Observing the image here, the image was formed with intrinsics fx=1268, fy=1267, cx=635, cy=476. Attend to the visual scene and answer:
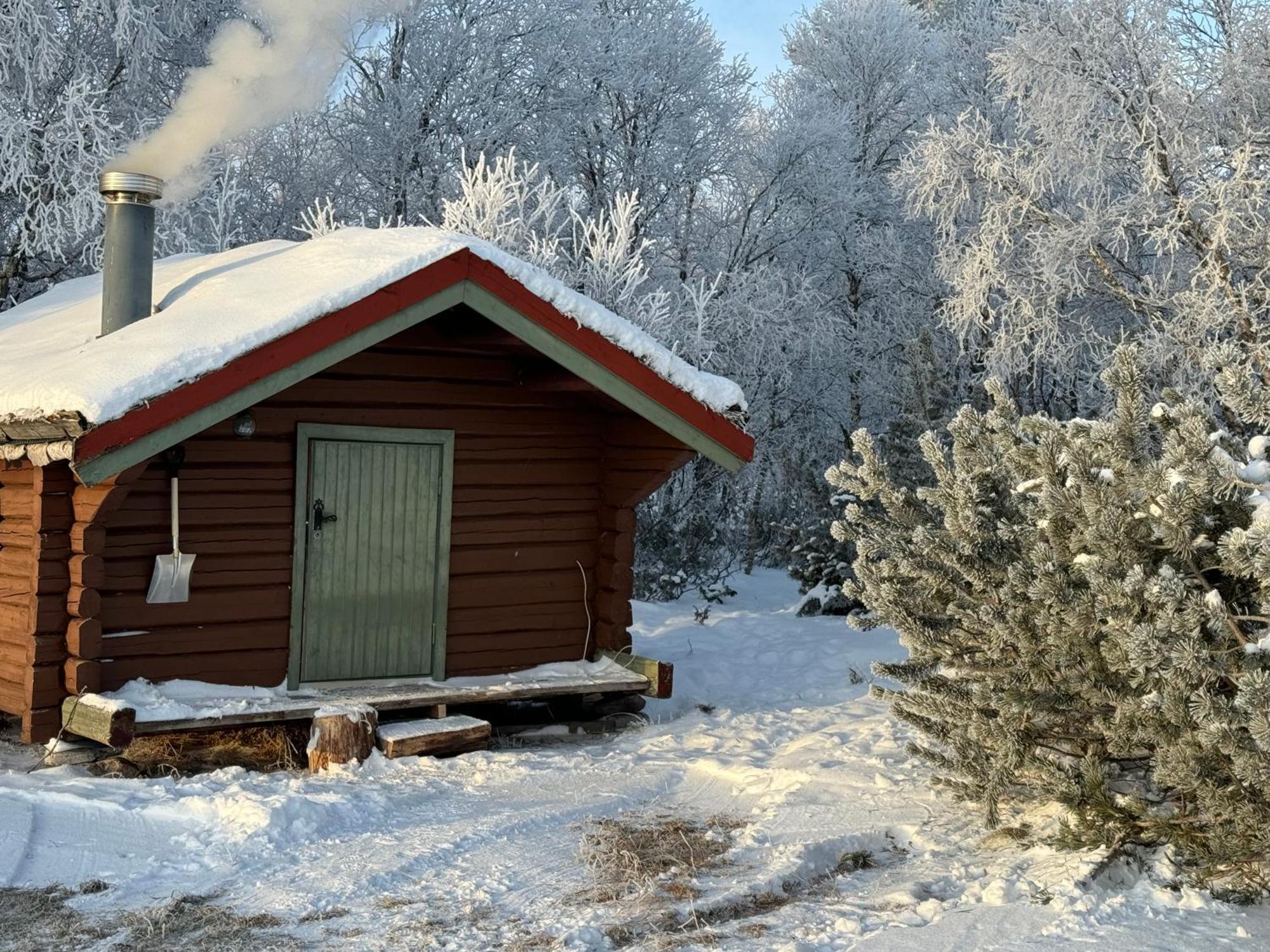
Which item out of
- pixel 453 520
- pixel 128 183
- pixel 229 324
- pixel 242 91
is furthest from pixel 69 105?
pixel 229 324

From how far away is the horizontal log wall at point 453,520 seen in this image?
7.80 meters

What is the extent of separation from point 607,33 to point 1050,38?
922 centimetres

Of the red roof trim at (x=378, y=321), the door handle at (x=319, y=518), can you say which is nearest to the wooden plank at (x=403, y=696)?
the door handle at (x=319, y=518)

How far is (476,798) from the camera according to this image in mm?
6797

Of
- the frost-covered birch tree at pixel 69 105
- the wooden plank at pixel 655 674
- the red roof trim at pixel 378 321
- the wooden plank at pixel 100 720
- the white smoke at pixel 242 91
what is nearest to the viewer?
the red roof trim at pixel 378 321

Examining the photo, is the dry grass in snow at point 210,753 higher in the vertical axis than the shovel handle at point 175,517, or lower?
lower

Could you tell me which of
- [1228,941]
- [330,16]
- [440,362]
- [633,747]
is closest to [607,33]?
[330,16]

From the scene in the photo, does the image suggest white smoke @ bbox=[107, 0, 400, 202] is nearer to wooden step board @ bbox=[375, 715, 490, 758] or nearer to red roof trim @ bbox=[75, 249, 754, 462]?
red roof trim @ bbox=[75, 249, 754, 462]

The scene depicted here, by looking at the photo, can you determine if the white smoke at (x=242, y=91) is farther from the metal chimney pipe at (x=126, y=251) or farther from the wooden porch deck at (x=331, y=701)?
the wooden porch deck at (x=331, y=701)

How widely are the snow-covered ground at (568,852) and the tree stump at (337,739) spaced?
0.18 m

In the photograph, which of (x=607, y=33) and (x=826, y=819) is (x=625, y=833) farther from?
(x=607, y=33)

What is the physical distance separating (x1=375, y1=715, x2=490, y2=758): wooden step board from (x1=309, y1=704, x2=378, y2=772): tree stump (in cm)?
21

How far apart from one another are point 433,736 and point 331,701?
0.78 meters

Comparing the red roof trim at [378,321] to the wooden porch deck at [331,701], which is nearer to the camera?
the red roof trim at [378,321]
